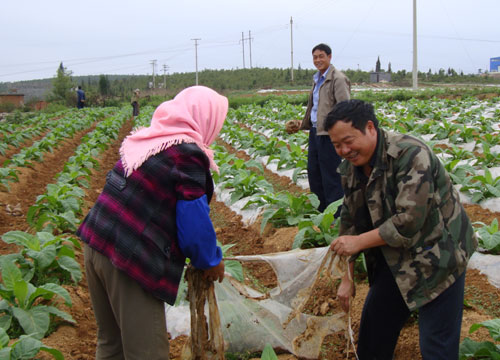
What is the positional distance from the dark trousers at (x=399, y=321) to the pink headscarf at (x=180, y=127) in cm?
106

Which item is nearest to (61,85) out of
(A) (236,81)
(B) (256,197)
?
(A) (236,81)

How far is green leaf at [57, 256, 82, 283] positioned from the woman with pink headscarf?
179cm

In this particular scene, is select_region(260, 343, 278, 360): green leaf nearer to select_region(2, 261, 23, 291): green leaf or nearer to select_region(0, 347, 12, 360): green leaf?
select_region(0, 347, 12, 360): green leaf

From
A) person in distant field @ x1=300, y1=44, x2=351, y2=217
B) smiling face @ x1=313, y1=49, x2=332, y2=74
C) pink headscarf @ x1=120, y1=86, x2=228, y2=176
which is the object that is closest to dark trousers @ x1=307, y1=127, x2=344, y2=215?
person in distant field @ x1=300, y1=44, x2=351, y2=217

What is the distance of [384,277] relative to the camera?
2.30m

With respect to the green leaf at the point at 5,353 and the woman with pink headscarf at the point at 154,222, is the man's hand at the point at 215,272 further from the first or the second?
the green leaf at the point at 5,353

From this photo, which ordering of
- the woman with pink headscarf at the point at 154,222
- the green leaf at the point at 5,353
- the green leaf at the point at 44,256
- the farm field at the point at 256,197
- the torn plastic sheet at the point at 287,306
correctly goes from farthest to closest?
1. the green leaf at the point at 44,256
2. the farm field at the point at 256,197
3. the torn plastic sheet at the point at 287,306
4. the green leaf at the point at 5,353
5. the woman with pink headscarf at the point at 154,222

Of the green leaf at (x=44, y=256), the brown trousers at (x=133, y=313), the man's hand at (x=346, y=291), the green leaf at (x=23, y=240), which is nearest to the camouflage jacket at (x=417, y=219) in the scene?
the man's hand at (x=346, y=291)

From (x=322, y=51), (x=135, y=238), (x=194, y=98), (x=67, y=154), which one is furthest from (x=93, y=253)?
(x=67, y=154)

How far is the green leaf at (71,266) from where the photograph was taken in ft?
12.1

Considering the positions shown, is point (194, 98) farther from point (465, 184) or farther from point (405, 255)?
point (465, 184)

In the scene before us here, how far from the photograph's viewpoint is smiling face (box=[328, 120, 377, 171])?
201 centimetres

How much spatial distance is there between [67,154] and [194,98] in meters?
10.9

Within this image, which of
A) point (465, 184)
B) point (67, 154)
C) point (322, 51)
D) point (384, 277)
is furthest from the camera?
point (67, 154)
